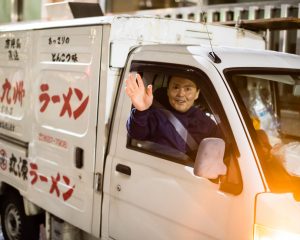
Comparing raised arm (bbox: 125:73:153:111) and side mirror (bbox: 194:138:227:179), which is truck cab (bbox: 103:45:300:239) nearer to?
side mirror (bbox: 194:138:227:179)

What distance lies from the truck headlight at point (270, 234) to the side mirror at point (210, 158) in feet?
1.11

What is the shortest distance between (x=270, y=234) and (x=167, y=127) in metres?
0.96

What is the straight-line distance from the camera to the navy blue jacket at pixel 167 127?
2.85 metres

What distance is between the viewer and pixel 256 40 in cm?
402

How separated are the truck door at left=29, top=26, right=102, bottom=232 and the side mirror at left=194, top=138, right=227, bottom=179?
121 centimetres

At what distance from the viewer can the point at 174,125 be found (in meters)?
2.94

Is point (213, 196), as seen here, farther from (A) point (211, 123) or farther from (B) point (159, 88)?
(B) point (159, 88)

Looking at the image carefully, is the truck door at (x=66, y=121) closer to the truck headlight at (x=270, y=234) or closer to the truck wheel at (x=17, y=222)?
the truck wheel at (x=17, y=222)

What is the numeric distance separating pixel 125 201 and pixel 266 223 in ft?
3.53

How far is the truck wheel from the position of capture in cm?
463

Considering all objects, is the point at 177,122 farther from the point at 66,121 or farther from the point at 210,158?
the point at 66,121

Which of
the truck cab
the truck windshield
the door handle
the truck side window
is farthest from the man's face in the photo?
the door handle

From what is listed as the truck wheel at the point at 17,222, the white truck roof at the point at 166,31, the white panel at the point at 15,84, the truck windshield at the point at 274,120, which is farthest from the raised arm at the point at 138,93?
the truck wheel at the point at 17,222

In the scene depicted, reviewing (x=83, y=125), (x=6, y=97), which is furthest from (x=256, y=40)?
(x=6, y=97)
